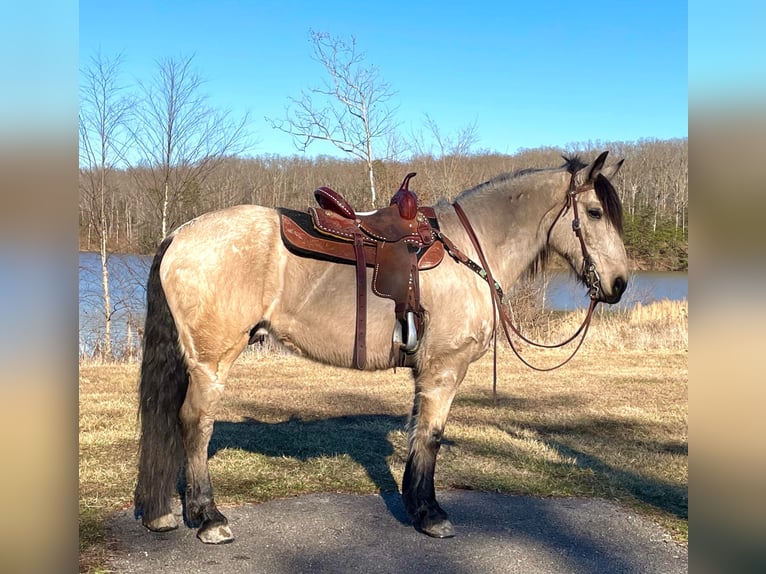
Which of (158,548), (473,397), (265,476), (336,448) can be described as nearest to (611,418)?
(473,397)

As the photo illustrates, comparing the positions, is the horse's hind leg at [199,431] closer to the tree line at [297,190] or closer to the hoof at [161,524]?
the hoof at [161,524]

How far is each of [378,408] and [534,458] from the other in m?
2.77

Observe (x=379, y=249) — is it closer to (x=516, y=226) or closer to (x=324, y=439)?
(x=516, y=226)

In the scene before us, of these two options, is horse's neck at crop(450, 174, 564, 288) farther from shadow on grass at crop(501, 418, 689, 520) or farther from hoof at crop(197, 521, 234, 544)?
hoof at crop(197, 521, 234, 544)

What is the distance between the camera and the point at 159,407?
3.93m

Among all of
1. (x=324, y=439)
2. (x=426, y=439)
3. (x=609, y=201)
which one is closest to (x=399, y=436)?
(x=324, y=439)

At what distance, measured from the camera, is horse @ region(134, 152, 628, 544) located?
3881 millimetres

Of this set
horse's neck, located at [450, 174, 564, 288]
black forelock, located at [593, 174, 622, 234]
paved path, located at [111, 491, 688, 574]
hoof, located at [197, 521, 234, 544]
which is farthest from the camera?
horse's neck, located at [450, 174, 564, 288]

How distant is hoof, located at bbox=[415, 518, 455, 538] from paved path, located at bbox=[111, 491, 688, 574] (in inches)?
1.7

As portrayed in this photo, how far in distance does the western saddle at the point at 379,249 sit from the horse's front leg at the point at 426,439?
25cm

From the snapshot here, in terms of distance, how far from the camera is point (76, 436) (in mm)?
746

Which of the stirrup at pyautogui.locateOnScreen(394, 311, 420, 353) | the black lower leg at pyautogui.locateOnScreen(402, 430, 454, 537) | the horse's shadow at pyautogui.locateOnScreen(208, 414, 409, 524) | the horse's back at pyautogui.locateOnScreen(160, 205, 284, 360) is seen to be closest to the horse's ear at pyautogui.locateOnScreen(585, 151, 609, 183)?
the stirrup at pyautogui.locateOnScreen(394, 311, 420, 353)
